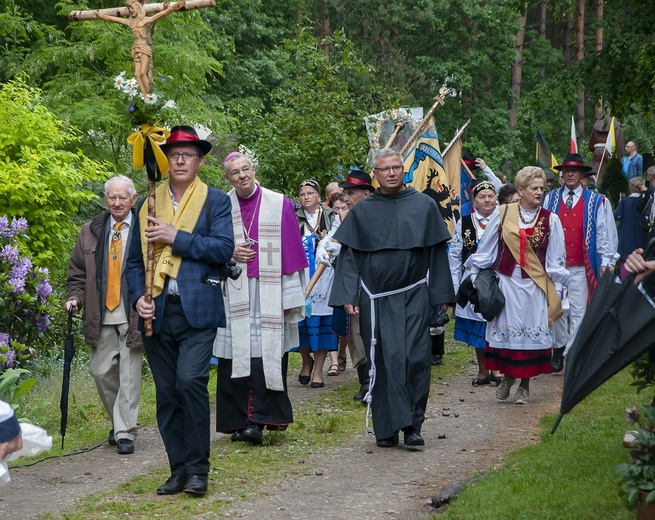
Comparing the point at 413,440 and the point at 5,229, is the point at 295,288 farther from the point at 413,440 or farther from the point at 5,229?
the point at 5,229

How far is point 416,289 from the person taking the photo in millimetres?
8633

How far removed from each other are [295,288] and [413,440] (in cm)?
147

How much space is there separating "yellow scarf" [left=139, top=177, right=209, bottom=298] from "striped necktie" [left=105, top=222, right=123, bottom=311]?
150cm

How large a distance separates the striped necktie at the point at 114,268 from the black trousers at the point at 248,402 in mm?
930

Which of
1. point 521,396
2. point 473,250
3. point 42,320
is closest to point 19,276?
point 42,320

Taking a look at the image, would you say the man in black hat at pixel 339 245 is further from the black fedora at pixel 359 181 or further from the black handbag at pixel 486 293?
the black handbag at pixel 486 293

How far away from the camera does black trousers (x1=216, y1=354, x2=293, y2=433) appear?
8641 mm

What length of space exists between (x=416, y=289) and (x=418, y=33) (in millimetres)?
32311

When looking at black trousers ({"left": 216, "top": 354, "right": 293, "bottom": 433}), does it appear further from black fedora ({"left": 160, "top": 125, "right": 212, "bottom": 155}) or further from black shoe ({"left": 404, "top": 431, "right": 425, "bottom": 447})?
black fedora ({"left": 160, "top": 125, "right": 212, "bottom": 155})

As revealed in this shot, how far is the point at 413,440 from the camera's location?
27.3 feet

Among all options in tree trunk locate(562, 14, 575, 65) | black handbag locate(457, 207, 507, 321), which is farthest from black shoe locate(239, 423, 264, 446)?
tree trunk locate(562, 14, 575, 65)

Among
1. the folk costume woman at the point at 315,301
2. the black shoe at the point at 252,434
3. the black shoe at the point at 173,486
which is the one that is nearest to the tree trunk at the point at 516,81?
the folk costume woman at the point at 315,301

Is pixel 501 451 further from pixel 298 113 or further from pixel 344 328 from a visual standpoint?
pixel 298 113

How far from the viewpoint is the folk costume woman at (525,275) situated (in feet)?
33.9
